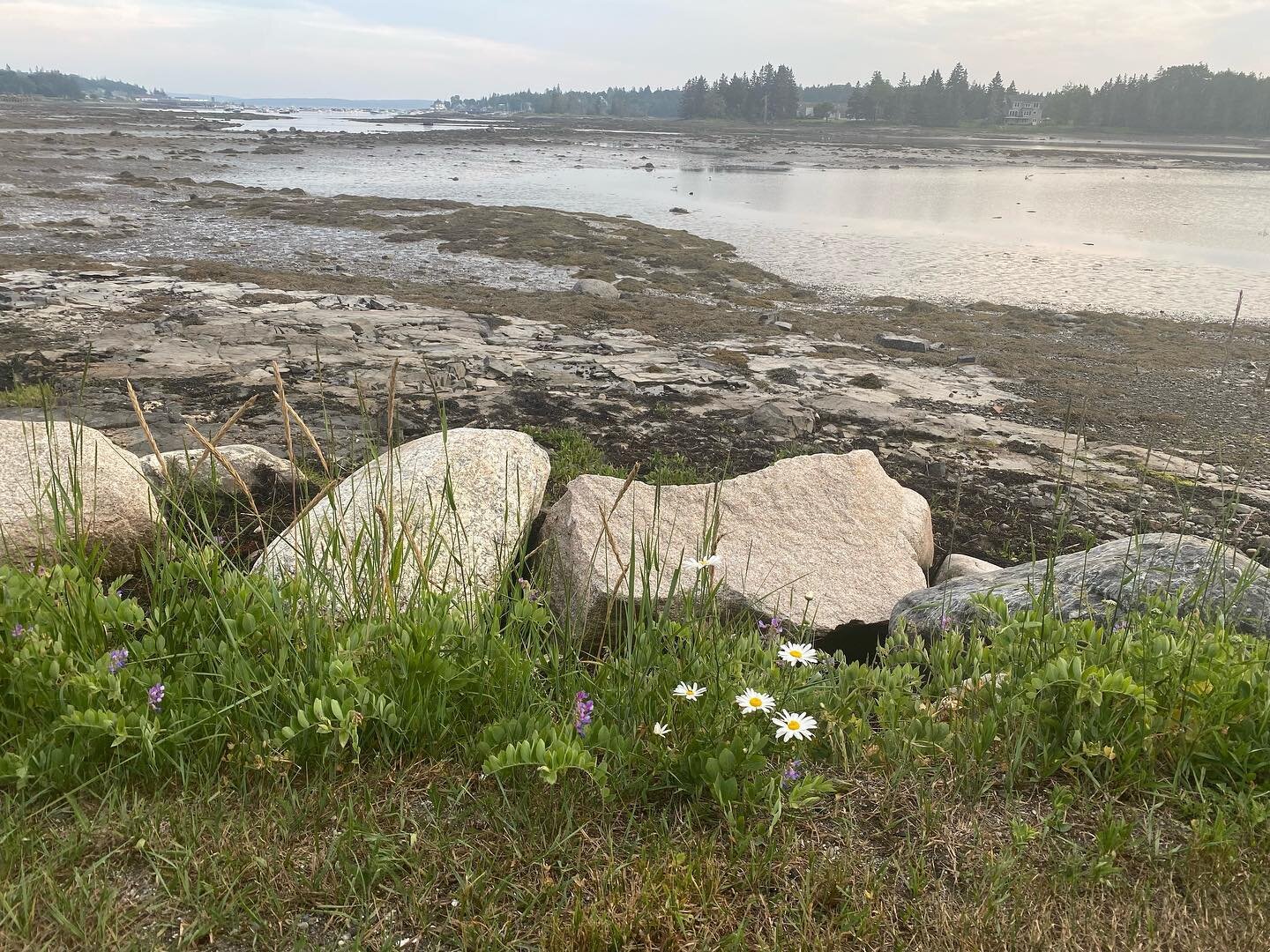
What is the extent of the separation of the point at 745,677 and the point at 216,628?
1.66 m

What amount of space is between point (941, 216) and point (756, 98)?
4010 inches

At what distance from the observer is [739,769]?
2.31 m

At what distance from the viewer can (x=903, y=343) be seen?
12406mm

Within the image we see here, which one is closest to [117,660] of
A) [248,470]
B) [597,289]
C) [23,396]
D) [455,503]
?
[455,503]

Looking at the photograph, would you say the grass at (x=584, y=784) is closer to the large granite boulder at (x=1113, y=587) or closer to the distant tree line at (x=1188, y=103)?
the large granite boulder at (x=1113, y=587)

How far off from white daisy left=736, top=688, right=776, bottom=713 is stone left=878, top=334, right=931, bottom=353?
1064cm

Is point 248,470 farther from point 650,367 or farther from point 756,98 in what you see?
point 756,98

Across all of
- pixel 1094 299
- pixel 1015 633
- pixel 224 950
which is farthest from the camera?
pixel 1094 299

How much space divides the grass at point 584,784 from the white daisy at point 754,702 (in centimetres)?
6

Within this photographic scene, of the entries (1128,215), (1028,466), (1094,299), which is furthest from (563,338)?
(1128,215)

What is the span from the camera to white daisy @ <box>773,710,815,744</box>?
2271 millimetres

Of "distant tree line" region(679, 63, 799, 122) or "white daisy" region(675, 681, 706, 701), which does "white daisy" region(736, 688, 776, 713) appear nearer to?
"white daisy" region(675, 681, 706, 701)

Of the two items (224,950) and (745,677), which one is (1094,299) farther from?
(224,950)

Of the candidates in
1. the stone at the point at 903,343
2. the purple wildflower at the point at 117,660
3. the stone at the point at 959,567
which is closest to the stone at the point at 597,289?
the stone at the point at 903,343
